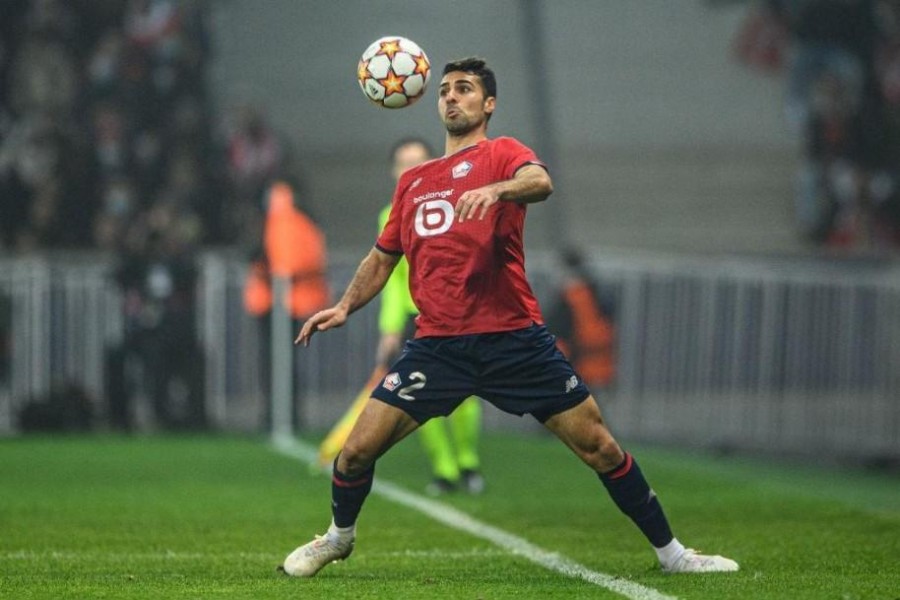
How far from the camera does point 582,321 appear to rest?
55.8ft

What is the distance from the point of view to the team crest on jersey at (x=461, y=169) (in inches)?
281

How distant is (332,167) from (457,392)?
1575 cm

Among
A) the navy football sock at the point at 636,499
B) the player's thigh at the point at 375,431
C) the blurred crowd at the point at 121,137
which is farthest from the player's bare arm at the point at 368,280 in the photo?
the blurred crowd at the point at 121,137

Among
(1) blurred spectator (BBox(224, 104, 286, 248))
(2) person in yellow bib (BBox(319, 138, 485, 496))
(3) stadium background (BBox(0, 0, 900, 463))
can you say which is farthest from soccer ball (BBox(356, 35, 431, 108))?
(1) blurred spectator (BBox(224, 104, 286, 248))

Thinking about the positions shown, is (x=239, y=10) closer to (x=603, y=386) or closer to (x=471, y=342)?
(x=603, y=386)

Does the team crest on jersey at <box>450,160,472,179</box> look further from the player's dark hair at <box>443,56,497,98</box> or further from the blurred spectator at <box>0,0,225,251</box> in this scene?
the blurred spectator at <box>0,0,225,251</box>

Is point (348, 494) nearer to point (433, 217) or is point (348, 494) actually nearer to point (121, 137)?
point (433, 217)

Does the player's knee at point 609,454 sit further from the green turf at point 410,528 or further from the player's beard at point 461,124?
the player's beard at point 461,124

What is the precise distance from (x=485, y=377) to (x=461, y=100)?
3.57 ft

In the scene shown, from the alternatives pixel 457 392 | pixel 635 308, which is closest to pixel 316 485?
pixel 457 392

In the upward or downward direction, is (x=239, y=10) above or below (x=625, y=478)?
above

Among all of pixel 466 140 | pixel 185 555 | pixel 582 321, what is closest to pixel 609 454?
pixel 466 140

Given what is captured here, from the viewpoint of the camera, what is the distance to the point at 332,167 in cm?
2269

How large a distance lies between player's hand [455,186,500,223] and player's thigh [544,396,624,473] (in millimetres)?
1024
